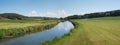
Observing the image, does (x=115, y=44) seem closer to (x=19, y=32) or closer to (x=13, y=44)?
(x=13, y=44)

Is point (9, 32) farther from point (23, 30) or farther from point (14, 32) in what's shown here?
point (23, 30)

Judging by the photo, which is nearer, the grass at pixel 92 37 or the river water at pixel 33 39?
the grass at pixel 92 37

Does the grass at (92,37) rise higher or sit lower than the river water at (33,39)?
higher

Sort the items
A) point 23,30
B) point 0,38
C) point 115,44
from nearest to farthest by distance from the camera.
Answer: point 115,44 < point 0,38 < point 23,30

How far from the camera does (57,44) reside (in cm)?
1991

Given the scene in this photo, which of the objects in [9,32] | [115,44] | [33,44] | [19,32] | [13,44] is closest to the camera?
[115,44]

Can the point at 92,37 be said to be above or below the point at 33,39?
above

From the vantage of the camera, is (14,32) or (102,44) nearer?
(102,44)

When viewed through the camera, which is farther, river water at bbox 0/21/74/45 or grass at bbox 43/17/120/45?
river water at bbox 0/21/74/45

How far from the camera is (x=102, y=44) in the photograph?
19250 millimetres

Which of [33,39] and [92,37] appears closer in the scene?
[92,37]

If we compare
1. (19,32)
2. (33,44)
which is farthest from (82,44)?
(19,32)

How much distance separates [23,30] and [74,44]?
2957 centimetres

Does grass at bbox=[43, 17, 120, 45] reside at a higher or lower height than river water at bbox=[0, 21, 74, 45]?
higher
